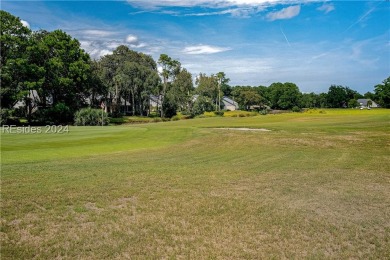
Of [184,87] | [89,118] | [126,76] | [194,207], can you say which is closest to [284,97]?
[184,87]

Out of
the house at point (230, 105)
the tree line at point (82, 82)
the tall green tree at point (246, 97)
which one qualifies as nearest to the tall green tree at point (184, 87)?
the tree line at point (82, 82)

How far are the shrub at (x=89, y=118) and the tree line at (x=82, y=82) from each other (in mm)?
4454

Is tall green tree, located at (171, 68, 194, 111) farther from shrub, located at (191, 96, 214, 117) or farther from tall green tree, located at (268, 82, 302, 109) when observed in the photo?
tall green tree, located at (268, 82, 302, 109)

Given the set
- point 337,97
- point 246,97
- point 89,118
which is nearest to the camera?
point 89,118

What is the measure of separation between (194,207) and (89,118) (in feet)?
169

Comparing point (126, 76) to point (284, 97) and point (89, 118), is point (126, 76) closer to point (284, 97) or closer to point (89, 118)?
point (89, 118)

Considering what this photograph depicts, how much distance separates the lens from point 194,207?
7.64 meters

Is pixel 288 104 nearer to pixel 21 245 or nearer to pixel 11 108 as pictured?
pixel 11 108

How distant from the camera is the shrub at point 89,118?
55.2 metres

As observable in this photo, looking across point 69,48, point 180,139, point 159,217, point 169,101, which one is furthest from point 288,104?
point 159,217

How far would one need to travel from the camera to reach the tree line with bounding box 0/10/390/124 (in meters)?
52.8

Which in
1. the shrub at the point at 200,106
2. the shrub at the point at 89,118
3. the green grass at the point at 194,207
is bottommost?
the green grass at the point at 194,207

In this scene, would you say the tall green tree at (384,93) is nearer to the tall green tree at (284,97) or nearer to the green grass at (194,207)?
the tall green tree at (284,97)

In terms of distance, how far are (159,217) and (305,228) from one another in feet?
10.1
